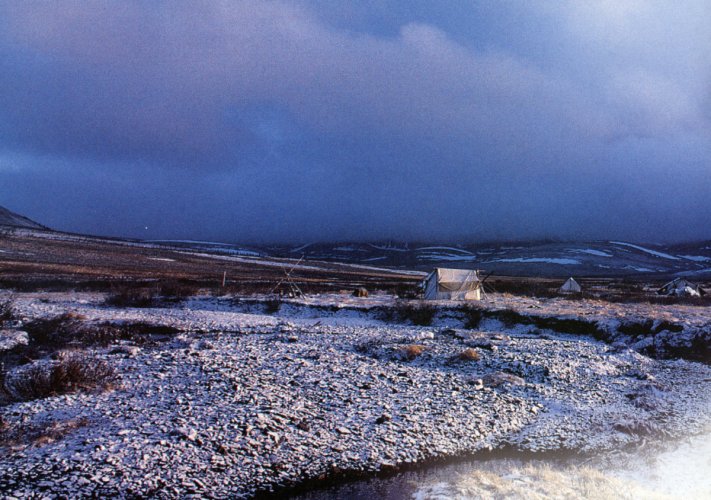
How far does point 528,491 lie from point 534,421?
13.8 ft

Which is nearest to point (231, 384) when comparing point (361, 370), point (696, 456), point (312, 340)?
point (361, 370)

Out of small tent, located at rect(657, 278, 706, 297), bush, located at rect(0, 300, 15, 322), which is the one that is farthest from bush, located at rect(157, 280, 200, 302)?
small tent, located at rect(657, 278, 706, 297)

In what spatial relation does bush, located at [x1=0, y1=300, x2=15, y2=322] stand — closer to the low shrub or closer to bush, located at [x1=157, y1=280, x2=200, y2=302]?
bush, located at [x1=157, y1=280, x2=200, y2=302]

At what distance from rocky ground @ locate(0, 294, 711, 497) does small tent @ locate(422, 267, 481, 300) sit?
17.3m

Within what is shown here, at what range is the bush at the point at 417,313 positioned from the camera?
26.6m

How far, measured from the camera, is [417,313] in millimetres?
27109

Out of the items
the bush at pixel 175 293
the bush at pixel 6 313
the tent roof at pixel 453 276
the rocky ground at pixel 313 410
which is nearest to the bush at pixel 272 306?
the bush at pixel 175 293

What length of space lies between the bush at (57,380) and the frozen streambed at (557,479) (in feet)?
21.7

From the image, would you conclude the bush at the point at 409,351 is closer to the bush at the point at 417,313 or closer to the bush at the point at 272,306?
the bush at the point at 417,313

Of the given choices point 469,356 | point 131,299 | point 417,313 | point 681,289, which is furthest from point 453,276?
point 681,289

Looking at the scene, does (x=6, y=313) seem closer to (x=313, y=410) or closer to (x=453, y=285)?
(x=313, y=410)

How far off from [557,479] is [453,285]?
3015 centimetres

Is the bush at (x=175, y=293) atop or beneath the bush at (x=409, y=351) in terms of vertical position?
beneath

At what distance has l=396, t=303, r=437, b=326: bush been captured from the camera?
26.6m
